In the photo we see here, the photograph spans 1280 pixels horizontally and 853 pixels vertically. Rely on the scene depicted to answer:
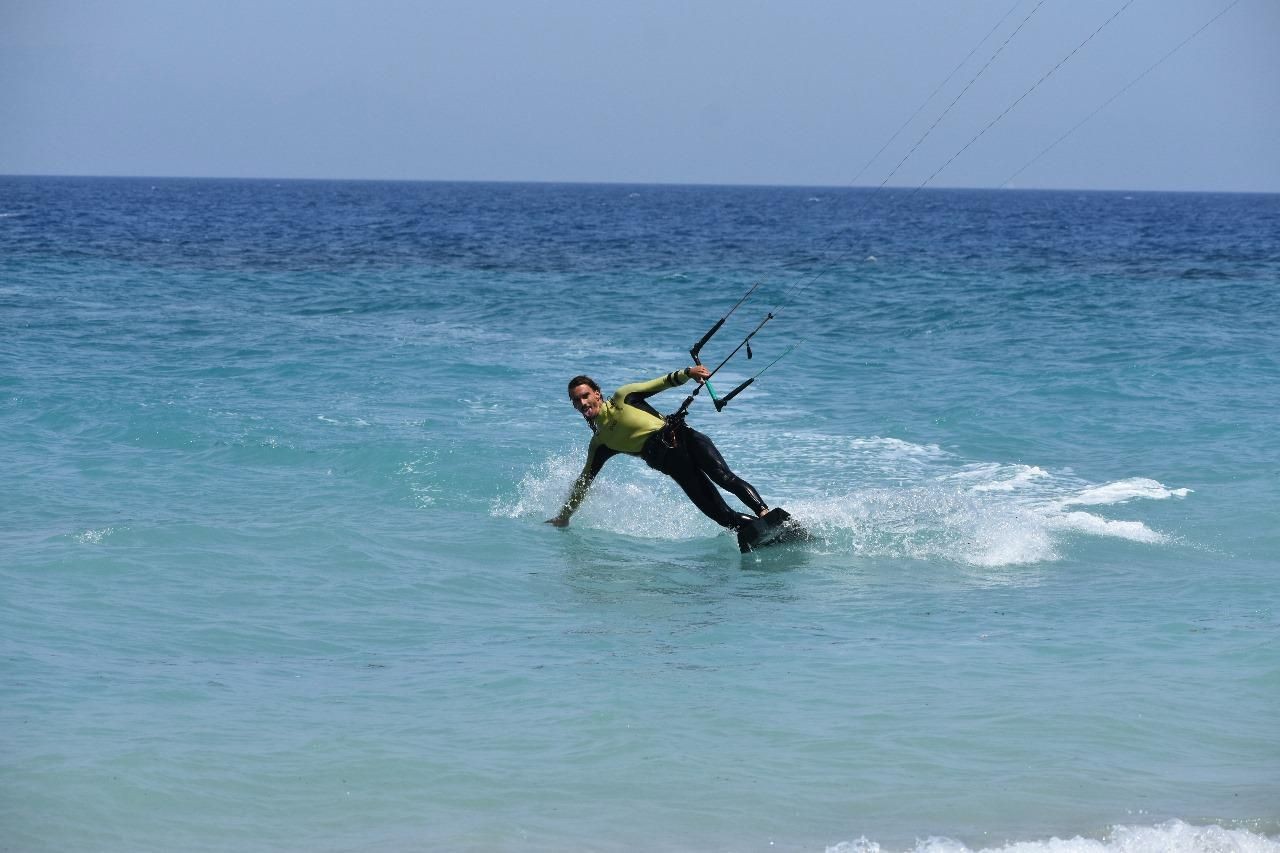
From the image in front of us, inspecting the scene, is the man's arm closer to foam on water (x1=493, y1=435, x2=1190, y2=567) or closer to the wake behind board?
foam on water (x1=493, y1=435, x2=1190, y2=567)

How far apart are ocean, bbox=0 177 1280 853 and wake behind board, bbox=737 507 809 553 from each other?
15 centimetres

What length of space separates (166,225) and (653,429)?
47699mm

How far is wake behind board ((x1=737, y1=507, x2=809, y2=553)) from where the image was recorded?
995 cm

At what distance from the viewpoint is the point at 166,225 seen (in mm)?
52781

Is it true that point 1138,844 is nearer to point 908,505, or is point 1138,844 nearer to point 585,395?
point 585,395

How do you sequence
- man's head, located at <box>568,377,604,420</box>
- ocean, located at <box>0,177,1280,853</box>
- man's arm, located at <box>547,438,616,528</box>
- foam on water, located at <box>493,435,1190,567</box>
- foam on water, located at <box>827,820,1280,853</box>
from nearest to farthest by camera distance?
foam on water, located at <box>827,820,1280,853</box> → ocean, located at <box>0,177,1280,853</box> → man's head, located at <box>568,377,604,420</box> → foam on water, located at <box>493,435,1190,567</box> → man's arm, located at <box>547,438,616,528</box>

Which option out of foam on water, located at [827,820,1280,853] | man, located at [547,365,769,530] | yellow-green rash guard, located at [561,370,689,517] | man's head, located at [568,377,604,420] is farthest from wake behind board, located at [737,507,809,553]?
foam on water, located at [827,820,1280,853]

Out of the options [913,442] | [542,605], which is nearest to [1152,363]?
[913,442]

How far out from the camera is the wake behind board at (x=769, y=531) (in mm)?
9953

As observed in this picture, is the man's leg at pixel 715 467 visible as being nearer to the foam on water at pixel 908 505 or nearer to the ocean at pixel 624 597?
the ocean at pixel 624 597

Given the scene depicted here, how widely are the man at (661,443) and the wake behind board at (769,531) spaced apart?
6cm

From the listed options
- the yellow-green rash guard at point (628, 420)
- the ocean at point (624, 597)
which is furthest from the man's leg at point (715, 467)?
the ocean at point (624, 597)

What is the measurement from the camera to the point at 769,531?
999cm

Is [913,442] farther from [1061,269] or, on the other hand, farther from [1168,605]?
[1061,269]
